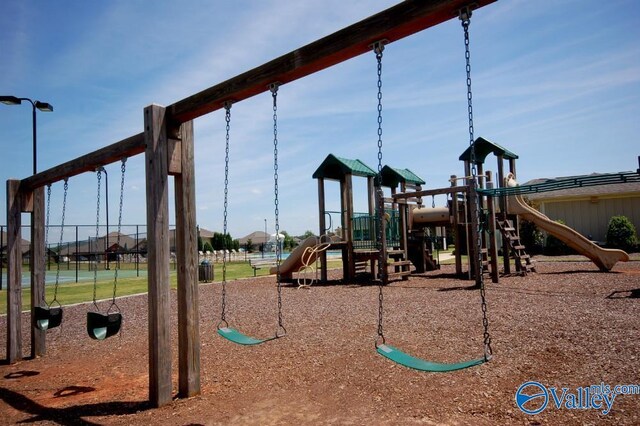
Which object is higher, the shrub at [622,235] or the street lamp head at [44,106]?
the street lamp head at [44,106]

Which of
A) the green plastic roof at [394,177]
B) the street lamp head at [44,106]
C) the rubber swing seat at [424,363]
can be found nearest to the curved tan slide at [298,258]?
the green plastic roof at [394,177]

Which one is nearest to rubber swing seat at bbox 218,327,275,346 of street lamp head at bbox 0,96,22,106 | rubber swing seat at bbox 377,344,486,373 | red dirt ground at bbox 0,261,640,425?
red dirt ground at bbox 0,261,640,425

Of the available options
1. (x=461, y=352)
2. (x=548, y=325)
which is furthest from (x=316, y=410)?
(x=548, y=325)

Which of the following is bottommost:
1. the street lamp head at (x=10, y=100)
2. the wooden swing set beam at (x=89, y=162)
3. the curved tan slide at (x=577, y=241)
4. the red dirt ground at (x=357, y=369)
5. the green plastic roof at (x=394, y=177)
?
the red dirt ground at (x=357, y=369)

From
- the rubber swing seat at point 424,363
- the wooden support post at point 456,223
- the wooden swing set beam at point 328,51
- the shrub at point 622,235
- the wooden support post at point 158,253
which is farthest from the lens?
the shrub at point 622,235

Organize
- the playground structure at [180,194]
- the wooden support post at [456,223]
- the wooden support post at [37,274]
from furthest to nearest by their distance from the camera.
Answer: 1. the wooden support post at [456,223]
2. the wooden support post at [37,274]
3. the playground structure at [180,194]

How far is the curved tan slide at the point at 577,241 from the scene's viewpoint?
1396 cm

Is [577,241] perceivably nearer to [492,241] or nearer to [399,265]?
[492,241]

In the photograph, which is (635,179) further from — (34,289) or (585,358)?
(34,289)

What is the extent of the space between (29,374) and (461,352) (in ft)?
18.9

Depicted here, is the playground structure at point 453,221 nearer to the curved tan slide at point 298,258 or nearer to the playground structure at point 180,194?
the curved tan slide at point 298,258

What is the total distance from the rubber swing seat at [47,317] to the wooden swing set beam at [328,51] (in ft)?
12.0

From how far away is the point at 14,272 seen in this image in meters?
6.91

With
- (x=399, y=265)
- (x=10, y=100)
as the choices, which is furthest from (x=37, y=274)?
(x=399, y=265)
